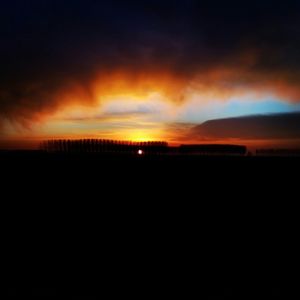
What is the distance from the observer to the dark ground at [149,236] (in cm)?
462

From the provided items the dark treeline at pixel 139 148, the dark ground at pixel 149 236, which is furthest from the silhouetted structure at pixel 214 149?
the dark ground at pixel 149 236

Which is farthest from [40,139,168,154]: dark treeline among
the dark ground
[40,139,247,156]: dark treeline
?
the dark ground

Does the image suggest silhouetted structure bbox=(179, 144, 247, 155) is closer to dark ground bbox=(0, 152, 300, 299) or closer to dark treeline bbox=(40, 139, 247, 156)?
dark treeline bbox=(40, 139, 247, 156)

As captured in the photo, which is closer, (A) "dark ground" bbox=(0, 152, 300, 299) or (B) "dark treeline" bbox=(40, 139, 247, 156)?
(A) "dark ground" bbox=(0, 152, 300, 299)

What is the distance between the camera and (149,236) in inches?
248

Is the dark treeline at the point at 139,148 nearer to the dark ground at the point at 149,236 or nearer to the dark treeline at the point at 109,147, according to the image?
the dark treeline at the point at 109,147

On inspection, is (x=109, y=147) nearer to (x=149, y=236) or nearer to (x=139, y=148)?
(x=139, y=148)

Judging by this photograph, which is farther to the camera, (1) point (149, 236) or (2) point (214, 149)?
(2) point (214, 149)

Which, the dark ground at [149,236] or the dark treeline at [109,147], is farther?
the dark treeline at [109,147]

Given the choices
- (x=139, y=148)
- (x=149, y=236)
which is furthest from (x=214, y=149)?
(x=149, y=236)

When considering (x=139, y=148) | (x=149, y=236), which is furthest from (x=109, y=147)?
(x=149, y=236)

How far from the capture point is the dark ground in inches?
182

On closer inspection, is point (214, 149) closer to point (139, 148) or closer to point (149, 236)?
point (139, 148)

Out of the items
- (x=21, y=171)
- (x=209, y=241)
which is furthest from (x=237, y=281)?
(x=21, y=171)
